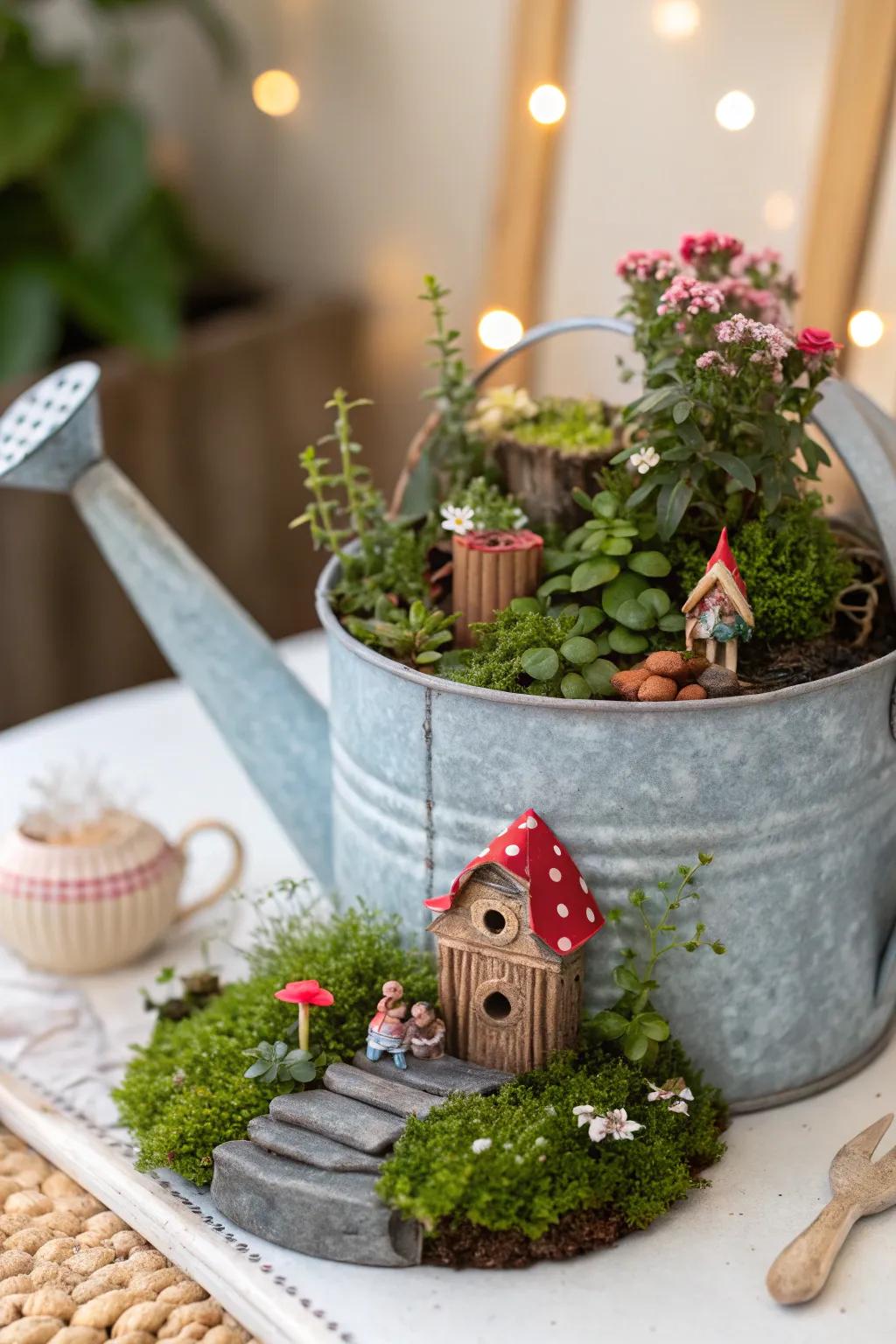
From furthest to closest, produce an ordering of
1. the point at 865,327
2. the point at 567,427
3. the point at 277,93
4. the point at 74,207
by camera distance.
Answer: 1. the point at 277,93
2. the point at 74,207
3. the point at 865,327
4. the point at 567,427

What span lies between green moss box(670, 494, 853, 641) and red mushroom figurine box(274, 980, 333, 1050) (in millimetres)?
304

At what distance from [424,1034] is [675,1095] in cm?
14

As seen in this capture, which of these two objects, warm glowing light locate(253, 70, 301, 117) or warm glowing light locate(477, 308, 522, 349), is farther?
warm glowing light locate(253, 70, 301, 117)

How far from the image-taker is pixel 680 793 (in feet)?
2.51

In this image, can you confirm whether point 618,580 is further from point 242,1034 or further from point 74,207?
point 74,207

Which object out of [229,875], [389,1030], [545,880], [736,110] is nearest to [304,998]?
[389,1030]

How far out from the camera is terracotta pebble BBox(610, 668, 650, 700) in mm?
768

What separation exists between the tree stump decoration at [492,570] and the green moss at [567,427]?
0.31 feet

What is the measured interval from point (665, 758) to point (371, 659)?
17 cm

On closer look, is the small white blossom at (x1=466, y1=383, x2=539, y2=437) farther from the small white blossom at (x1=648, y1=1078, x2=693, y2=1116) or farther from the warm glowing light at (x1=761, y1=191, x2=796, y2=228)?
the warm glowing light at (x1=761, y1=191, x2=796, y2=228)

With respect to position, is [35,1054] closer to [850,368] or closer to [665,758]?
[665,758]

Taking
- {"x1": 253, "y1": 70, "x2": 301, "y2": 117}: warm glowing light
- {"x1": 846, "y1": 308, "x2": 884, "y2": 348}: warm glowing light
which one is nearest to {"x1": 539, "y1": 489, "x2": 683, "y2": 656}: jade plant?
{"x1": 846, "y1": 308, "x2": 884, "y2": 348}: warm glowing light

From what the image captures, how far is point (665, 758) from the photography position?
2.48ft

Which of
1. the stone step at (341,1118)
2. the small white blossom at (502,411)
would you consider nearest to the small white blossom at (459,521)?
the small white blossom at (502,411)
